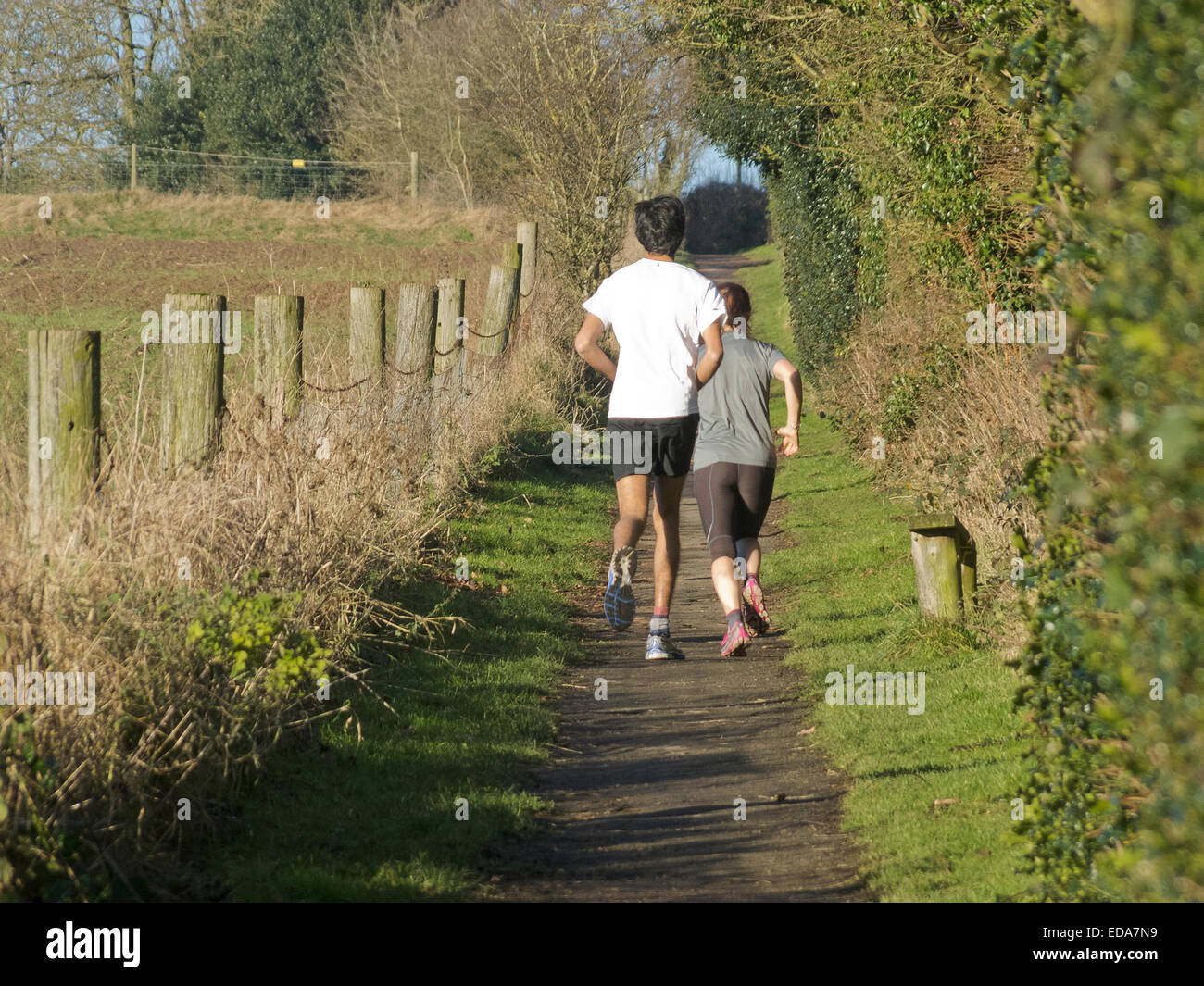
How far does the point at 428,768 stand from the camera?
560 centimetres

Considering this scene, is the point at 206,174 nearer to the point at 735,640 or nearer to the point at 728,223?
the point at 728,223

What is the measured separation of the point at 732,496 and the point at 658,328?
1.25m

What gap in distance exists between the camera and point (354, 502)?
287 inches

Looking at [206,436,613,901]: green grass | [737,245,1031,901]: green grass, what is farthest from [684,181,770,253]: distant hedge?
[206,436,613,901]: green grass

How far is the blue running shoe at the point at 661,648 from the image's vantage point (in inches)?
293

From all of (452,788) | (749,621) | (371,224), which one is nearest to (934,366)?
(749,621)

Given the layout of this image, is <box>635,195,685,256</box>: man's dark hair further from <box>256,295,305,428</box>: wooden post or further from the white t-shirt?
<box>256,295,305,428</box>: wooden post

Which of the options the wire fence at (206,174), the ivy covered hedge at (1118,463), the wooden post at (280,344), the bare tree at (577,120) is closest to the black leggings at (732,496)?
the ivy covered hedge at (1118,463)

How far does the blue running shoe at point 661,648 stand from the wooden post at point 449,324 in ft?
16.4

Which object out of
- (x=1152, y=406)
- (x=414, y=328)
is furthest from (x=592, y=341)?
(x=1152, y=406)

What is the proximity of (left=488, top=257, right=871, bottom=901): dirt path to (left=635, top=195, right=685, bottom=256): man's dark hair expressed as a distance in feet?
8.03

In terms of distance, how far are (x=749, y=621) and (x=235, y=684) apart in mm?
3624

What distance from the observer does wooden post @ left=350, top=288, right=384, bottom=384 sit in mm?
9312

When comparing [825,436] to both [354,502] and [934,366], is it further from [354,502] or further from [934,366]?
[354,502]
